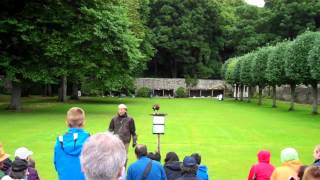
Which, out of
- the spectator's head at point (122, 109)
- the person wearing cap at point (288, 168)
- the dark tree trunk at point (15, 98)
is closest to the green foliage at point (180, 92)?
the dark tree trunk at point (15, 98)

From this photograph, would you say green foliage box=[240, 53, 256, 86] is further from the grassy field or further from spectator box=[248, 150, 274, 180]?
spectator box=[248, 150, 274, 180]

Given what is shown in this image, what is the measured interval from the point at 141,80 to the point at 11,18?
169 feet

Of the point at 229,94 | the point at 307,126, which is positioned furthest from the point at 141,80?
the point at 307,126

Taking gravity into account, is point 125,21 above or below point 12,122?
above

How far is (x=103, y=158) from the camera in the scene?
4.10 meters

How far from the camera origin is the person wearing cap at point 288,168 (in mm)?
8586

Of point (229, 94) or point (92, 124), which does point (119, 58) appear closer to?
point (92, 124)

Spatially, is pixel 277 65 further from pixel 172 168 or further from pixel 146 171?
pixel 146 171

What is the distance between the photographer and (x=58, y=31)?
1604 inches

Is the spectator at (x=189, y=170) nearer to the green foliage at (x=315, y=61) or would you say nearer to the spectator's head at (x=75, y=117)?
the spectator's head at (x=75, y=117)

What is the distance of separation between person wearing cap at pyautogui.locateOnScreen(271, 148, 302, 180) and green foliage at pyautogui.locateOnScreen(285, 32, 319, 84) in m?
38.5

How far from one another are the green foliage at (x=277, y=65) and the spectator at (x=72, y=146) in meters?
46.8

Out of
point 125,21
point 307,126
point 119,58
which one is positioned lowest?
point 307,126

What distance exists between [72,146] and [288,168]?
138 inches
